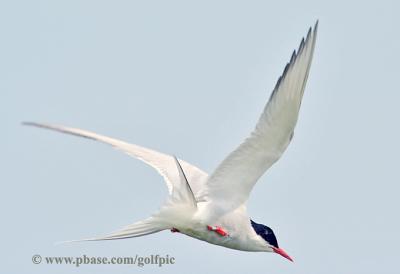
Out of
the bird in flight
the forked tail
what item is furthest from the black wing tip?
the forked tail

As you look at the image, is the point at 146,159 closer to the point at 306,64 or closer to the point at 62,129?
the point at 62,129

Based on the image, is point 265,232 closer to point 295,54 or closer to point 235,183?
point 235,183

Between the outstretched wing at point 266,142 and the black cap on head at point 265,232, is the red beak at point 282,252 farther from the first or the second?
the outstretched wing at point 266,142

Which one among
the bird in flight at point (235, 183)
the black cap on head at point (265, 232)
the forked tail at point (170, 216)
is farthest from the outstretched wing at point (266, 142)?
the forked tail at point (170, 216)

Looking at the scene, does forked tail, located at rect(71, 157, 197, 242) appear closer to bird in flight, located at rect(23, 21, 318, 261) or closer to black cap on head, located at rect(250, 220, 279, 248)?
bird in flight, located at rect(23, 21, 318, 261)

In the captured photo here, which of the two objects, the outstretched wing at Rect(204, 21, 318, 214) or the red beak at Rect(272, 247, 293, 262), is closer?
the outstretched wing at Rect(204, 21, 318, 214)

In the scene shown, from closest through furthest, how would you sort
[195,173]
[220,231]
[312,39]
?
[312,39]
[220,231]
[195,173]

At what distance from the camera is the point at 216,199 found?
454 inches

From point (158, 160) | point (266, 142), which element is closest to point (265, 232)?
point (266, 142)

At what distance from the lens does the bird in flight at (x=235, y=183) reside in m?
10.6

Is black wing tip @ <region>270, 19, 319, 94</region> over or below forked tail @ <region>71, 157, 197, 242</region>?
over

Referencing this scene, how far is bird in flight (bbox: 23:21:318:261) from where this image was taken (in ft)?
34.8

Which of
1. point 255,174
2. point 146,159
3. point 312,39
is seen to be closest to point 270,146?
point 255,174

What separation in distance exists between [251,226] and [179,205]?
119 centimetres
